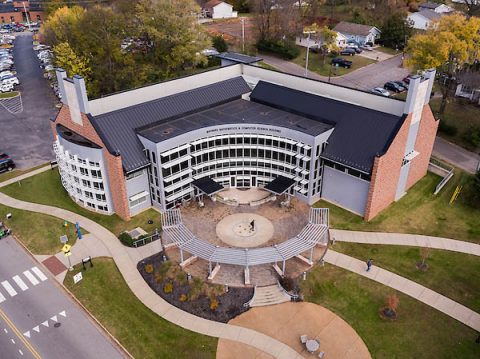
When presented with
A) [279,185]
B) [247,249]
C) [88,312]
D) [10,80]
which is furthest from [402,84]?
[10,80]

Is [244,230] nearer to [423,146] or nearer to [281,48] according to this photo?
[423,146]

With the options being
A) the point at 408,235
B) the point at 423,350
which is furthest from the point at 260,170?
the point at 423,350

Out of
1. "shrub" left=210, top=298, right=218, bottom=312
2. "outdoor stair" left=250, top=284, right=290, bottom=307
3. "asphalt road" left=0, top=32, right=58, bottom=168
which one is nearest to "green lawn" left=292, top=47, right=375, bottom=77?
"asphalt road" left=0, top=32, right=58, bottom=168

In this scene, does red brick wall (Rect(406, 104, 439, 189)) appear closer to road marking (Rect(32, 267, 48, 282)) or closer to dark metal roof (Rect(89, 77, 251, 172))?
dark metal roof (Rect(89, 77, 251, 172))

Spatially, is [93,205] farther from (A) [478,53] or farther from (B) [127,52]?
(A) [478,53]

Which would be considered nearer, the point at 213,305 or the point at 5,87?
the point at 213,305

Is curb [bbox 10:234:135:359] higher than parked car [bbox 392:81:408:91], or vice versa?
parked car [bbox 392:81:408:91]
